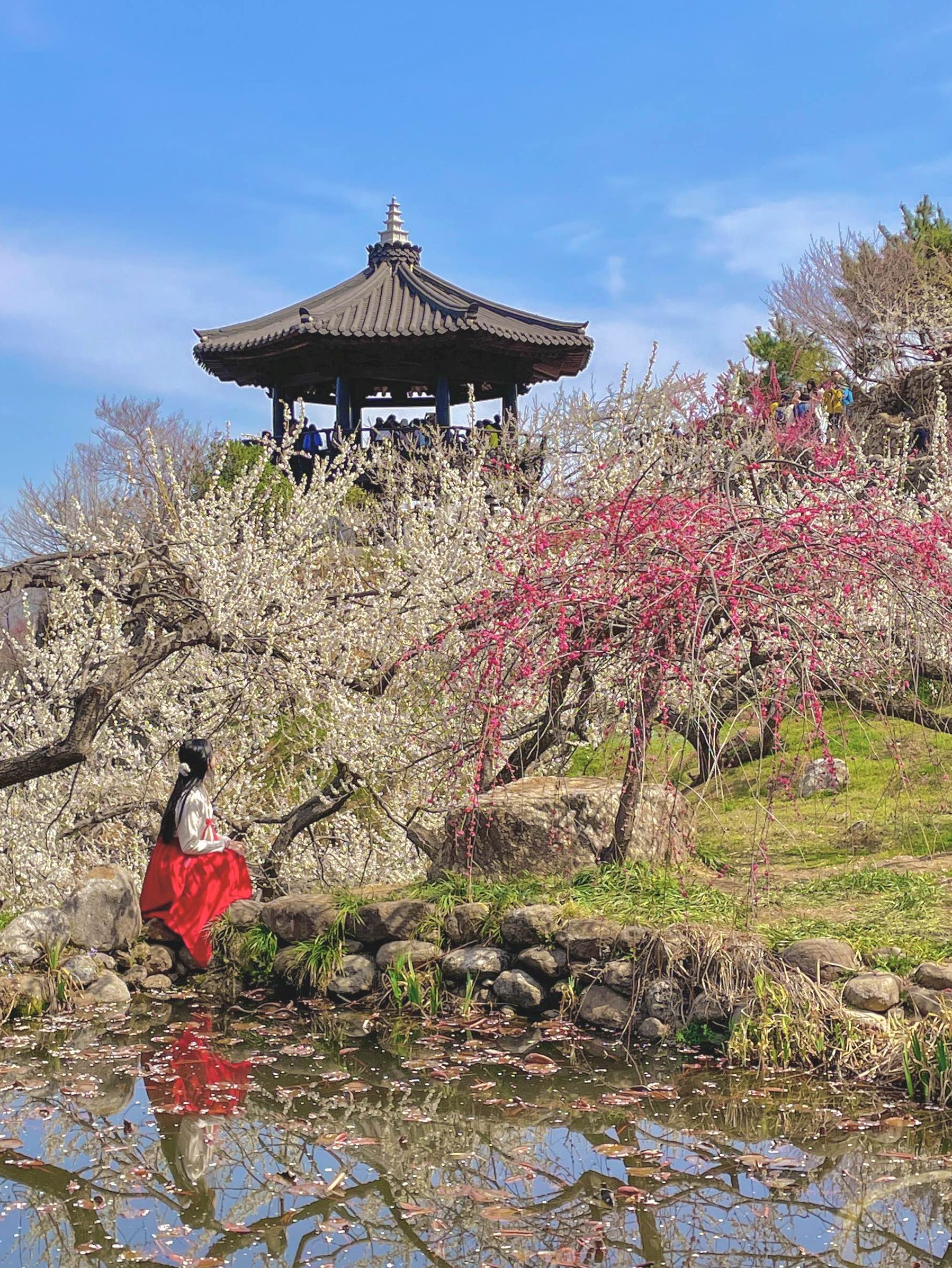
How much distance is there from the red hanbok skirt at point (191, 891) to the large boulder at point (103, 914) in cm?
14

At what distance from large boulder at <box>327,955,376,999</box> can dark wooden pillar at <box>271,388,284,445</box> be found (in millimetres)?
12162

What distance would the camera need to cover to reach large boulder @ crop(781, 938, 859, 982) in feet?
19.2

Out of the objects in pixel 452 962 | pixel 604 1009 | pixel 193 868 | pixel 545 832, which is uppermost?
pixel 545 832

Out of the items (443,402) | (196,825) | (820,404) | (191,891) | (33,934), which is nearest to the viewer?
(33,934)

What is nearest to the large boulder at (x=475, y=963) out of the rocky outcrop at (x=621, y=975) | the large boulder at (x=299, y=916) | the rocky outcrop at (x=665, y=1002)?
the rocky outcrop at (x=621, y=975)

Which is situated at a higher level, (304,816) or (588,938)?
(304,816)

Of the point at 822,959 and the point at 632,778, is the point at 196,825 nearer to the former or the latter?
the point at 632,778

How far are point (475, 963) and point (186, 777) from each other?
2.22 m

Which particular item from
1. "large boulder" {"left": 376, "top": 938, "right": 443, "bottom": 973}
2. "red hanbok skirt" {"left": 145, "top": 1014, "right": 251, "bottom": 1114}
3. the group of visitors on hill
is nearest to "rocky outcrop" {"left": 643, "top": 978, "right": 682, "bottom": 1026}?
"large boulder" {"left": 376, "top": 938, "right": 443, "bottom": 973}

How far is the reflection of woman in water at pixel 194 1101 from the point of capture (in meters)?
4.52

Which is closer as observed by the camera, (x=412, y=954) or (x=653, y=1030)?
(x=653, y=1030)

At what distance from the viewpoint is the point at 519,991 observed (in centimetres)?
661

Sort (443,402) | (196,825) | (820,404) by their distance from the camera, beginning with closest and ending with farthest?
(196,825)
(443,402)
(820,404)

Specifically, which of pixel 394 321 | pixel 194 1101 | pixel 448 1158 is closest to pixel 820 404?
pixel 394 321
